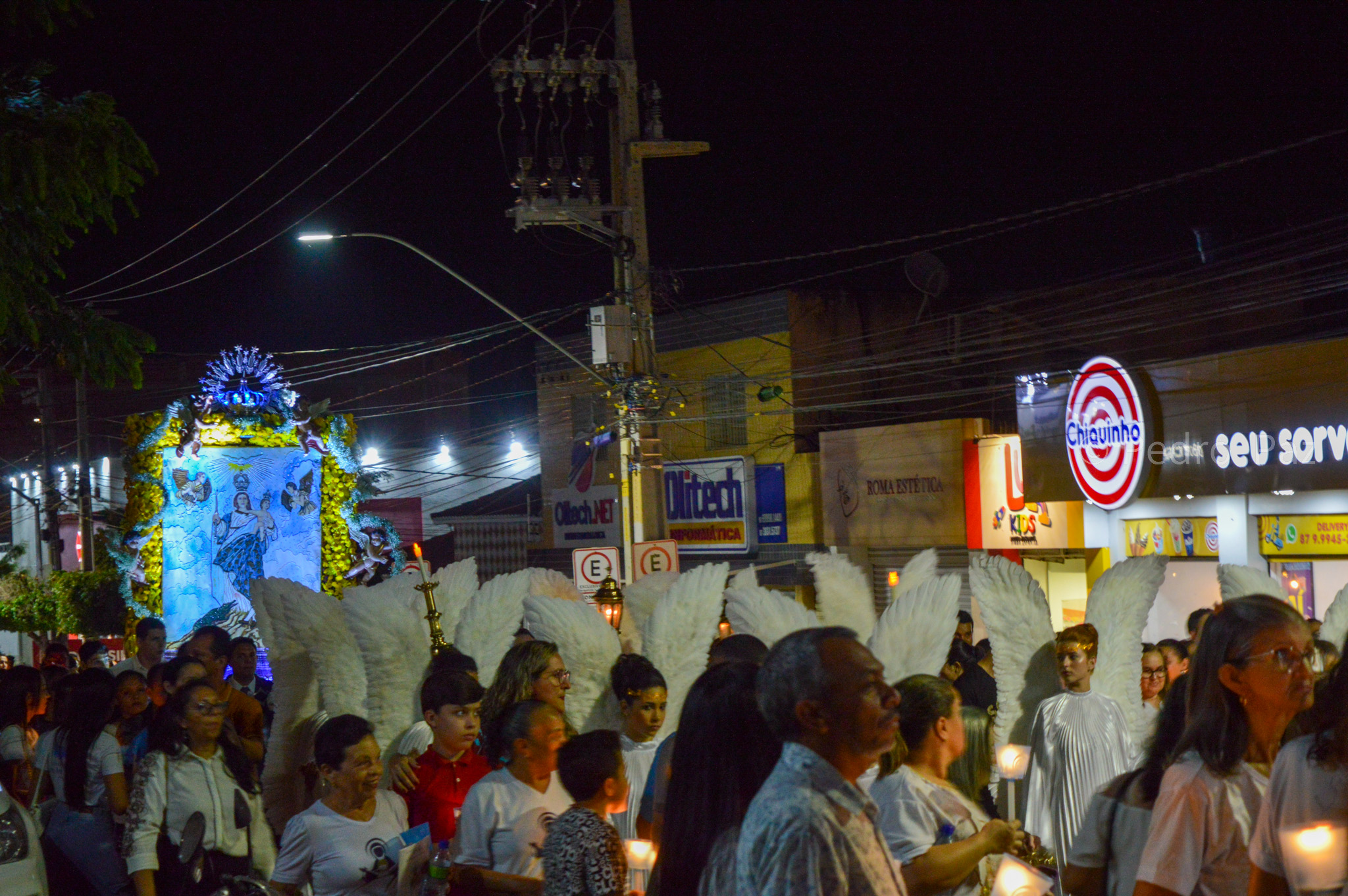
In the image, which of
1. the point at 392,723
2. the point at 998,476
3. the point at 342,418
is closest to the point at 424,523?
the point at 342,418

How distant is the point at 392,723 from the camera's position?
23.7ft

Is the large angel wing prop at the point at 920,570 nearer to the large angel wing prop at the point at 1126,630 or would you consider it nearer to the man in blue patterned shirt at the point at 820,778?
the large angel wing prop at the point at 1126,630

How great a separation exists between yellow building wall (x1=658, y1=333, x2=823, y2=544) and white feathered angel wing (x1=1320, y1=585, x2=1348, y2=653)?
59.5 ft

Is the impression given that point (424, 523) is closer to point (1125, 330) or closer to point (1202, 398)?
point (1125, 330)

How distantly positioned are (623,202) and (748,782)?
14.0 m

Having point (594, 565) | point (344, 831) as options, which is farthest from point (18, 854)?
point (594, 565)

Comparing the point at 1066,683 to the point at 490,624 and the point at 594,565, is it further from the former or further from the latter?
the point at 594,565

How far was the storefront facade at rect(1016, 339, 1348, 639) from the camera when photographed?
14.8 metres

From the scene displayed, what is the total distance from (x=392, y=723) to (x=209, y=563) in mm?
15518

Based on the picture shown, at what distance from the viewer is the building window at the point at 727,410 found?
28234mm

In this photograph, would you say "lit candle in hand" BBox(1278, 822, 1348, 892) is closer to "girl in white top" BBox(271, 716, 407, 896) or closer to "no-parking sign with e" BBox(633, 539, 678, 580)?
"girl in white top" BBox(271, 716, 407, 896)

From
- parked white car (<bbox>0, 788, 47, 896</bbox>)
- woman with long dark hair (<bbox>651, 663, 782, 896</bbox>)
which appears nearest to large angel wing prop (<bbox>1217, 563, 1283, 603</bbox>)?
woman with long dark hair (<bbox>651, 663, 782, 896</bbox>)

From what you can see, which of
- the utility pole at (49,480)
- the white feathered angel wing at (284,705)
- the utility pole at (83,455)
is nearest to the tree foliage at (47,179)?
the white feathered angel wing at (284,705)

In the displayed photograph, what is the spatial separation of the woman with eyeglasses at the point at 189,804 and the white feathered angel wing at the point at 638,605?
3.40 meters
